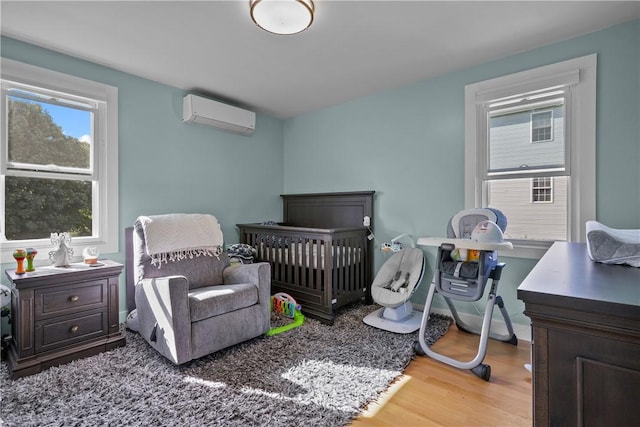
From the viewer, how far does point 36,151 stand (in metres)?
2.44

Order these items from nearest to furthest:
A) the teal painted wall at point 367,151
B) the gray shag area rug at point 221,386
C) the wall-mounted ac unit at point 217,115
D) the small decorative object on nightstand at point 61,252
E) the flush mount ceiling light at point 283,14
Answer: the gray shag area rug at point 221,386 → the flush mount ceiling light at point 283,14 → the teal painted wall at point 367,151 → the small decorative object on nightstand at point 61,252 → the wall-mounted ac unit at point 217,115

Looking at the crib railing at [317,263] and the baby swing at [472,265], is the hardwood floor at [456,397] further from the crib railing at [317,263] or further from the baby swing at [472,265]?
the crib railing at [317,263]

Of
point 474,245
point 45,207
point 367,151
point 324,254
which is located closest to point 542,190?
point 474,245

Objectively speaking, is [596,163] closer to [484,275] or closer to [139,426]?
[484,275]

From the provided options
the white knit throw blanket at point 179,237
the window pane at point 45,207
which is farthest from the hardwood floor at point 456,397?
the window pane at point 45,207

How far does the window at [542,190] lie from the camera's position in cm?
246

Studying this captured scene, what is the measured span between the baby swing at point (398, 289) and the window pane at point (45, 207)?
2673 mm

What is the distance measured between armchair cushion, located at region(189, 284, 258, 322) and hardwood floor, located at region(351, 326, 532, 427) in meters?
1.15

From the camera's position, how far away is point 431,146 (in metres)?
2.98

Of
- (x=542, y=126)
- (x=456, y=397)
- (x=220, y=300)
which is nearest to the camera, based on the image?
(x=456, y=397)

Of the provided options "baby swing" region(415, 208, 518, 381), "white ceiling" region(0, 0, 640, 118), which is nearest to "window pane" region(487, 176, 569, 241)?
"baby swing" region(415, 208, 518, 381)

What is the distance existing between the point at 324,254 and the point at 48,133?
8.26 ft

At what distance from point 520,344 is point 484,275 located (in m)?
0.91

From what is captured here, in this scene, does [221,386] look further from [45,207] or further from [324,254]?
[45,207]
